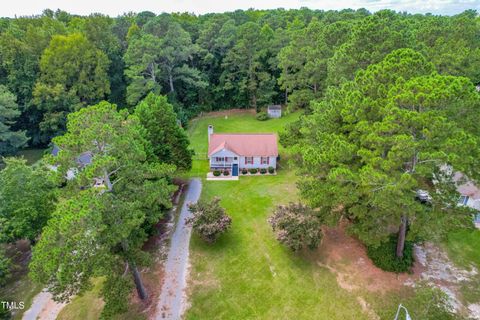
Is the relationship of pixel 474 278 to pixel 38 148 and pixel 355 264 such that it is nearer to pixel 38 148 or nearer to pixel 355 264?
pixel 355 264

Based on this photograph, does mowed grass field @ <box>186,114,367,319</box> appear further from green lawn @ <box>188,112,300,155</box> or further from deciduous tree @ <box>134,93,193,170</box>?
green lawn @ <box>188,112,300,155</box>

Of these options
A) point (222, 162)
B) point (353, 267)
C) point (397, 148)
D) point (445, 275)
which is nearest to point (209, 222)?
point (353, 267)

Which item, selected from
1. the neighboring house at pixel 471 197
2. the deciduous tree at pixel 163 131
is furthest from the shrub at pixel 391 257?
the deciduous tree at pixel 163 131

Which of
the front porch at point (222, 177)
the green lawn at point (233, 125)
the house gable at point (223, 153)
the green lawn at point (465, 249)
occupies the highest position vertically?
the house gable at point (223, 153)

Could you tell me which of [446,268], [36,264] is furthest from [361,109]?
[36,264]

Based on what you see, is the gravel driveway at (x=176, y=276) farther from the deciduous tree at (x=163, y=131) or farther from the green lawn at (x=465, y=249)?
the green lawn at (x=465, y=249)

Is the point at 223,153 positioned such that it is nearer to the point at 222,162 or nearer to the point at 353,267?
the point at 222,162
